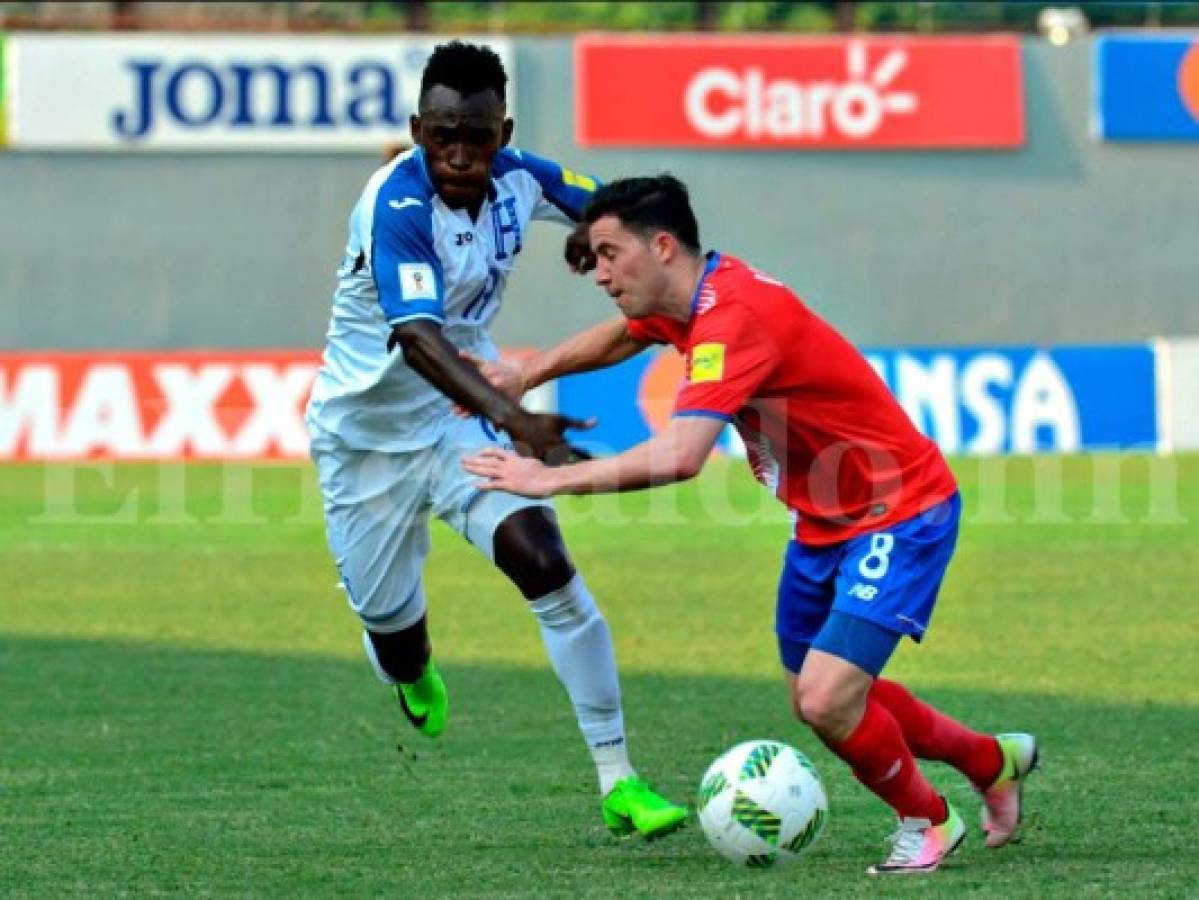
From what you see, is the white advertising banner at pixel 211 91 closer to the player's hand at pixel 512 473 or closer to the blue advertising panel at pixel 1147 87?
the blue advertising panel at pixel 1147 87

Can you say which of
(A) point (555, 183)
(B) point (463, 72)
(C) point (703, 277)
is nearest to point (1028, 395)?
(A) point (555, 183)

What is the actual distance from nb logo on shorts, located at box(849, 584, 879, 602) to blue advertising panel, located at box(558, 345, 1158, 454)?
57.4ft

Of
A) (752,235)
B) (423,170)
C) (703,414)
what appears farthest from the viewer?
(752,235)

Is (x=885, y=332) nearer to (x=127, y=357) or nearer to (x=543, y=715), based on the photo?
(x=127, y=357)

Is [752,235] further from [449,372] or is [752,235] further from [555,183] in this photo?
[449,372]

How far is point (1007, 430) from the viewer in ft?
79.3

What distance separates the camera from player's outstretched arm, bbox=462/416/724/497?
20.2 ft

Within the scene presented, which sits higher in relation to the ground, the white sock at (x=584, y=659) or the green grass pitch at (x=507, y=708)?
the white sock at (x=584, y=659)

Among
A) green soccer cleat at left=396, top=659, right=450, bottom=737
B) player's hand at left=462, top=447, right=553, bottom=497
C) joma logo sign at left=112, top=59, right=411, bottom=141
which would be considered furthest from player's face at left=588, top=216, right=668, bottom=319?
joma logo sign at left=112, top=59, right=411, bottom=141

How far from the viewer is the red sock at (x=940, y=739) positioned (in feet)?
22.6

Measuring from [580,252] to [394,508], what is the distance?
1.36m

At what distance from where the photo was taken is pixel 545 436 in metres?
6.61

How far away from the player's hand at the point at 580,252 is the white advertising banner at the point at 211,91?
18.4m

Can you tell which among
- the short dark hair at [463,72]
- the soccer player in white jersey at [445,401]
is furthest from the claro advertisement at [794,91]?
the short dark hair at [463,72]
